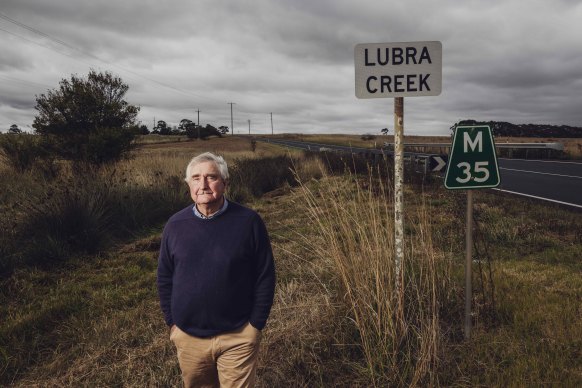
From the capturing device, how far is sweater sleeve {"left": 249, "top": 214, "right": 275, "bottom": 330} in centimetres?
213

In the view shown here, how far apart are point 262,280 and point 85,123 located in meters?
16.6

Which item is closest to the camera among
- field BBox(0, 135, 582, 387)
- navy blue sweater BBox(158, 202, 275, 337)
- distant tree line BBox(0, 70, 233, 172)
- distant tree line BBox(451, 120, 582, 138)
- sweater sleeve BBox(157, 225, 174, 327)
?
navy blue sweater BBox(158, 202, 275, 337)

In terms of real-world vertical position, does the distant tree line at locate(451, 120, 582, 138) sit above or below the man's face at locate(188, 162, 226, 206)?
above

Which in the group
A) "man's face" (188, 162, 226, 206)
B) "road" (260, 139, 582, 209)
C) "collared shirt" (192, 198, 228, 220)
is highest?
"man's face" (188, 162, 226, 206)

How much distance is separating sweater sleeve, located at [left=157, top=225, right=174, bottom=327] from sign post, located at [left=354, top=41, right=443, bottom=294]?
1.67 metres

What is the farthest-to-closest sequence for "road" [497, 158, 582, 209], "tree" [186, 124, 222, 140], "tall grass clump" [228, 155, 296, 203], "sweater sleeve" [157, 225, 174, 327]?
"tree" [186, 124, 222, 140], "tall grass clump" [228, 155, 296, 203], "road" [497, 158, 582, 209], "sweater sleeve" [157, 225, 174, 327]

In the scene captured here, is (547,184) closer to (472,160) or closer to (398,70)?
(472,160)

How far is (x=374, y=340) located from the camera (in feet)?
9.60

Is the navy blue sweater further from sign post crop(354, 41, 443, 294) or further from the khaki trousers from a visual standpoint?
sign post crop(354, 41, 443, 294)

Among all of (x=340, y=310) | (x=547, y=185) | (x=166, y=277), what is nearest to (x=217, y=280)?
(x=166, y=277)

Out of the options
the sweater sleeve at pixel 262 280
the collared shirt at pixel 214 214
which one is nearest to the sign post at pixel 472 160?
the sweater sleeve at pixel 262 280

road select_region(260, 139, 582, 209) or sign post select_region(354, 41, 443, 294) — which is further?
road select_region(260, 139, 582, 209)

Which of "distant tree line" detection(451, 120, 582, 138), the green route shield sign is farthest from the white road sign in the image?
"distant tree line" detection(451, 120, 582, 138)

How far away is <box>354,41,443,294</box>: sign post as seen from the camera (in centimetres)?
302
